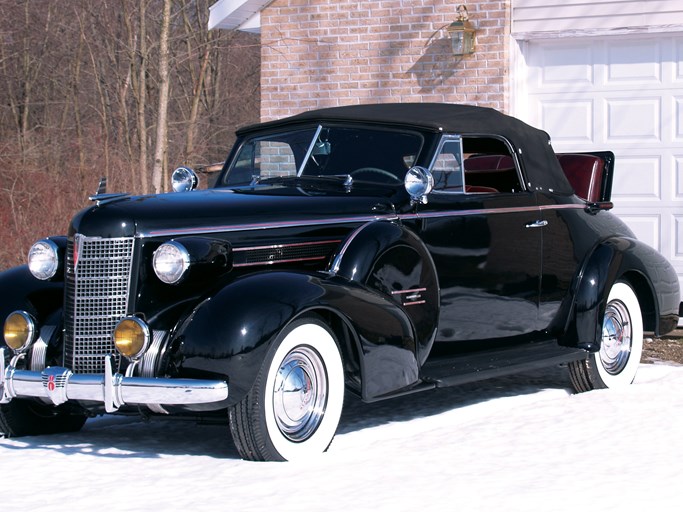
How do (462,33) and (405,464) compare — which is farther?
(462,33)

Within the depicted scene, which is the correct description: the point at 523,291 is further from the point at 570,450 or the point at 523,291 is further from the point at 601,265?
the point at 570,450

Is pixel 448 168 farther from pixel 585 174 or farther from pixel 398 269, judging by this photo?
pixel 585 174

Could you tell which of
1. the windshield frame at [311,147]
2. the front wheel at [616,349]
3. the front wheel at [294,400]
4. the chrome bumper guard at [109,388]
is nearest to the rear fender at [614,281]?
the front wheel at [616,349]

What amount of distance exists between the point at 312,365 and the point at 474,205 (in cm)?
180

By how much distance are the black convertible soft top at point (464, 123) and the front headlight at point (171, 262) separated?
1971mm

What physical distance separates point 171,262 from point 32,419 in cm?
150

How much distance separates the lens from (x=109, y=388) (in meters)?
5.43

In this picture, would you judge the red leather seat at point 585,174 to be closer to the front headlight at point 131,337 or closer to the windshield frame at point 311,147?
the windshield frame at point 311,147

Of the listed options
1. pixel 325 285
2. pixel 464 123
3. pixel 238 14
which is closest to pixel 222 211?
pixel 325 285

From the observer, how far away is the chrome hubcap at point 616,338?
8031 mm

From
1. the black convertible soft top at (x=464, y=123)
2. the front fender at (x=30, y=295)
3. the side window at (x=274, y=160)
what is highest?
the black convertible soft top at (x=464, y=123)

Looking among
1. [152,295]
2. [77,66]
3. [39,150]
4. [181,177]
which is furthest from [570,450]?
[77,66]

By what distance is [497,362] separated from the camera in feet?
23.1

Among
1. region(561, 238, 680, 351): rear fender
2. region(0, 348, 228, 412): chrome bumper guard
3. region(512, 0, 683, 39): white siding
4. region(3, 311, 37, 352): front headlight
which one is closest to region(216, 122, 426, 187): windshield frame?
region(561, 238, 680, 351): rear fender
